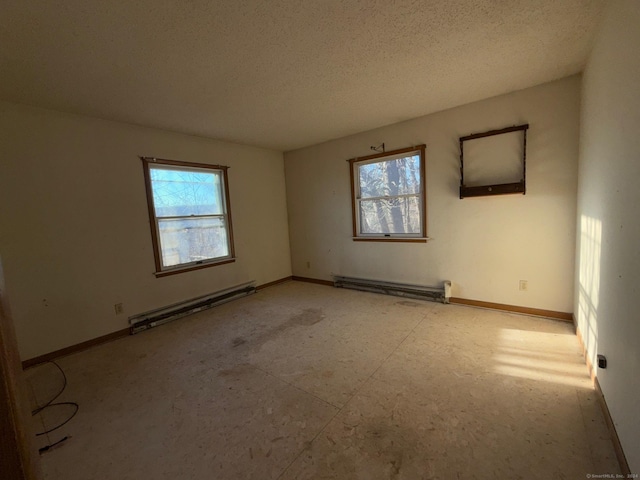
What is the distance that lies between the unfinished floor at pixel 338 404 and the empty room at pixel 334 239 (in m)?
0.02

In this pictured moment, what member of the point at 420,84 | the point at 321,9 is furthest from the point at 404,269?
the point at 321,9

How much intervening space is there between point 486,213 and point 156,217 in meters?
4.04

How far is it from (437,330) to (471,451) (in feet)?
4.80

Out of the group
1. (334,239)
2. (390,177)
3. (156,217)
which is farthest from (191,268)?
(390,177)

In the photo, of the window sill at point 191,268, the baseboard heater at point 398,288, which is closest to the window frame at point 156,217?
the window sill at point 191,268

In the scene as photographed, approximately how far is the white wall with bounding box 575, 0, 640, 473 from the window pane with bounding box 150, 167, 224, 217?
4.14 metres

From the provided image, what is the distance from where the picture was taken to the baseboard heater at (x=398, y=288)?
3.57 metres

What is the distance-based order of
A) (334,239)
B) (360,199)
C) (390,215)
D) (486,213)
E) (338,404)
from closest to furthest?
(338,404)
(486,213)
(390,215)
(360,199)
(334,239)

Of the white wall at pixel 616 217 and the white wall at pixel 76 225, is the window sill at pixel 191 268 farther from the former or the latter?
the white wall at pixel 616 217

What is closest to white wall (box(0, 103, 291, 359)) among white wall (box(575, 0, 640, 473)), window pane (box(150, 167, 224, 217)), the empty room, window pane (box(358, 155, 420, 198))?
the empty room

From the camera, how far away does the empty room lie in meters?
1.47

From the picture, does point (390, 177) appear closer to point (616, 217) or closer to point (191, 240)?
point (616, 217)

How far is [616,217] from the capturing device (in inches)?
58.1

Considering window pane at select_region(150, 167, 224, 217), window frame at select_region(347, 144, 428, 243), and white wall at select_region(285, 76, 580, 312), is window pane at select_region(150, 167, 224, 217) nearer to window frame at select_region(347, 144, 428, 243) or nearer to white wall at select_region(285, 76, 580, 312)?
white wall at select_region(285, 76, 580, 312)
